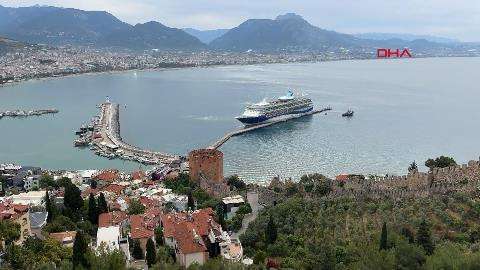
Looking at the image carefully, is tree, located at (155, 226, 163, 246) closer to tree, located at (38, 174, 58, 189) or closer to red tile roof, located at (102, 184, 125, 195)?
red tile roof, located at (102, 184, 125, 195)

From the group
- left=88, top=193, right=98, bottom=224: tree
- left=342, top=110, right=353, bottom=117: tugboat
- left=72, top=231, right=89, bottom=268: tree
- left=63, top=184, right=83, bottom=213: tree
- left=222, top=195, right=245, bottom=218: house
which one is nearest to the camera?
left=72, top=231, right=89, bottom=268: tree

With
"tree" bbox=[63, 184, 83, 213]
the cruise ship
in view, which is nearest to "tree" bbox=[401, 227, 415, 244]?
"tree" bbox=[63, 184, 83, 213]

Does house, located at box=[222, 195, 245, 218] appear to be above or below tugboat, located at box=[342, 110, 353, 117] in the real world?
above

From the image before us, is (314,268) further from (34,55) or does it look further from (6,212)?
(34,55)

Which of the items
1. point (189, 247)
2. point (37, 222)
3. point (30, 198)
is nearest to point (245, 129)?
point (30, 198)

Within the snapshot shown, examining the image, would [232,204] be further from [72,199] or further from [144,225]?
[72,199]

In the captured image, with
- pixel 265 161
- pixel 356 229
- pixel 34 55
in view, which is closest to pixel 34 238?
pixel 356 229
